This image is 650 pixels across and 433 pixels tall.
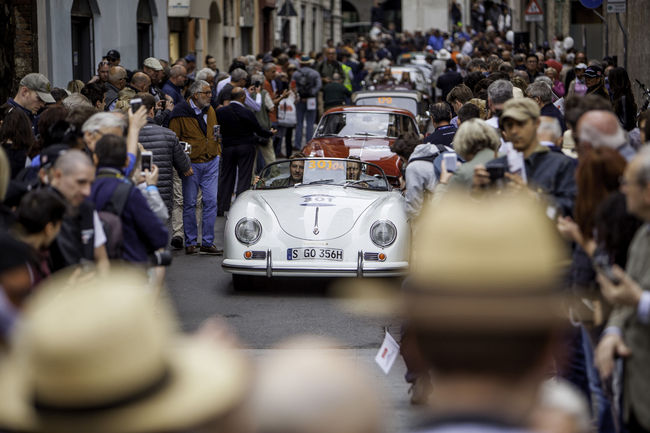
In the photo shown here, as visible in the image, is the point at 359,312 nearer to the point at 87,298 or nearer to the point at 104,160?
the point at 104,160

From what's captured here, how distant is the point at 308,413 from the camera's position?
6.15 feet

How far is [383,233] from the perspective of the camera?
10.2 meters

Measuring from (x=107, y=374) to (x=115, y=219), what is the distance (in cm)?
438

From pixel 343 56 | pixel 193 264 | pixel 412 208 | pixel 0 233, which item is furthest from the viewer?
pixel 343 56

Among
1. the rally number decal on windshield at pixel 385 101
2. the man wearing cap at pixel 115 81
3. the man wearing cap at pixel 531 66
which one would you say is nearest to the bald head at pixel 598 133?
the man wearing cap at pixel 115 81

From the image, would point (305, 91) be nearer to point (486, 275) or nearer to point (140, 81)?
point (140, 81)

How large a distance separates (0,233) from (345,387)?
86.5 inches

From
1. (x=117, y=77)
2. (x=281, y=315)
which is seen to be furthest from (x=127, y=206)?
(x=117, y=77)

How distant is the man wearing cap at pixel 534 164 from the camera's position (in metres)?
6.04

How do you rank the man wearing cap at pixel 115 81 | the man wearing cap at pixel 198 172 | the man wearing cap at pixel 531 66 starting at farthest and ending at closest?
1. the man wearing cap at pixel 531 66
2. the man wearing cap at pixel 115 81
3. the man wearing cap at pixel 198 172

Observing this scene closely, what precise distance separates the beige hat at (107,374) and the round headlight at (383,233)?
26.0 ft

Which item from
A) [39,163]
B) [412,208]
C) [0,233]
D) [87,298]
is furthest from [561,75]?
[87,298]

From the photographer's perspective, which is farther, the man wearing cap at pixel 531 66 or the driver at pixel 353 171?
the man wearing cap at pixel 531 66

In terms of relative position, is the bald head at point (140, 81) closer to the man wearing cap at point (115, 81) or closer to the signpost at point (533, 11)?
the man wearing cap at point (115, 81)
